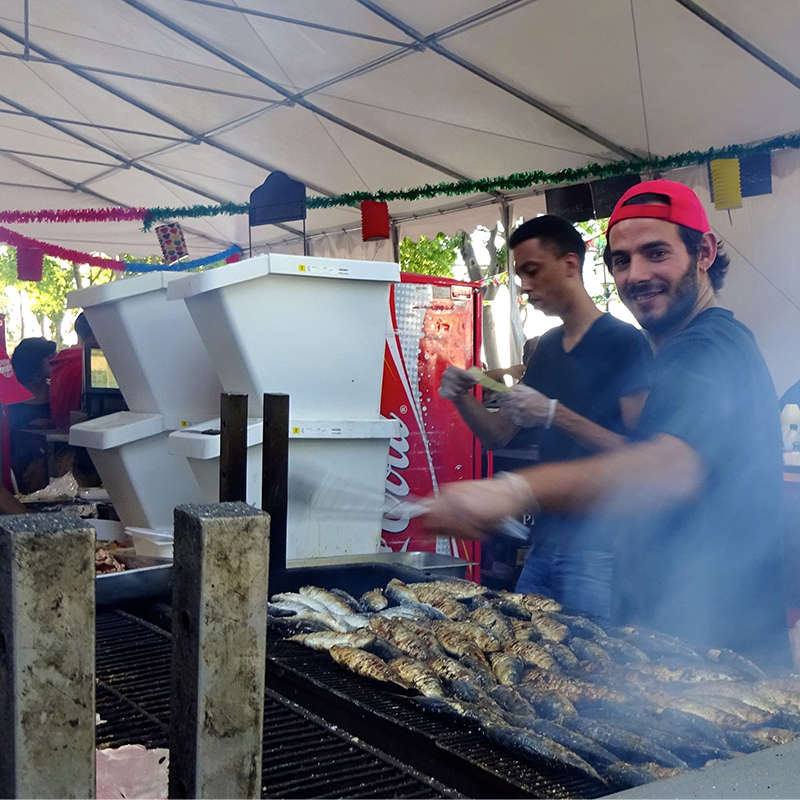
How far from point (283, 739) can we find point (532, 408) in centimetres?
155

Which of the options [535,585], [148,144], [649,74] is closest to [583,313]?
[535,585]

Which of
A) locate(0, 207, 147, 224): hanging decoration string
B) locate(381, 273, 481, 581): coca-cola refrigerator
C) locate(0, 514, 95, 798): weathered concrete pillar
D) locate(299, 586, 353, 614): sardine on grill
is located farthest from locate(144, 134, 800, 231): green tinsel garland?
locate(0, 514, 95, 798): weathered concrete pillar

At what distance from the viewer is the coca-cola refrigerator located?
18.2ft

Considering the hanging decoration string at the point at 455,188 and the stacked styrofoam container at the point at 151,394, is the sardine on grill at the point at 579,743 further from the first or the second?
the hanging decoration string at the point at 455,188

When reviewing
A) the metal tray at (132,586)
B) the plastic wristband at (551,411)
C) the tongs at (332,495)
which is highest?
the plastic wristband at (551,411)

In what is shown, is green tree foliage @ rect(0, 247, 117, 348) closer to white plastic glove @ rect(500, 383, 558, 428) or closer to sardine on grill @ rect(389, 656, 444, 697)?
white plastic glove @ rect(500, 383, 558, 428)

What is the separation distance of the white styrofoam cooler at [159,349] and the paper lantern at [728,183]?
3.95 m

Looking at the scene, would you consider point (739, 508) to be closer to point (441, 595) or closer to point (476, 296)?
point (441, 595)

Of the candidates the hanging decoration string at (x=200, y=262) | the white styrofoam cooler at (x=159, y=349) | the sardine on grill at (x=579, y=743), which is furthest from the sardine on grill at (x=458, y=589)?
the hanging decoration string at (x=200, y=262)

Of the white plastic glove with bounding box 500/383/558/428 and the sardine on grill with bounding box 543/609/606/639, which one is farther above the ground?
the white plastic glove with bounding box 500/383/558/428

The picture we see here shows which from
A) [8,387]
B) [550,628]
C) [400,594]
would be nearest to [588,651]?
[550,628]

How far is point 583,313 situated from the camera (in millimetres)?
3135

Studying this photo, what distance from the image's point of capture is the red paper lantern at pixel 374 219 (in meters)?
8.67

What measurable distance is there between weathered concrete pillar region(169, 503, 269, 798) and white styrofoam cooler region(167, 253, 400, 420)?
2721 mm
